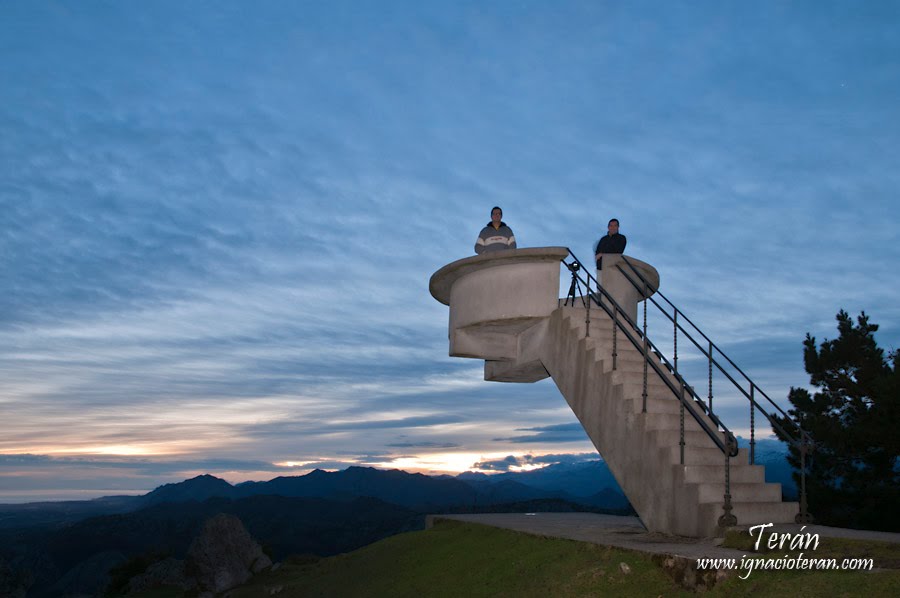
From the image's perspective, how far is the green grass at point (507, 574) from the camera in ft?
19.9

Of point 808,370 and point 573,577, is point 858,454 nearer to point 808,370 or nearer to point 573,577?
point 808,370

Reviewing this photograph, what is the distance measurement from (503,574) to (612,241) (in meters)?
6.76

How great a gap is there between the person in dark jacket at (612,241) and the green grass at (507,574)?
5.38 meters

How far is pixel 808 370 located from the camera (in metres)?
18.4

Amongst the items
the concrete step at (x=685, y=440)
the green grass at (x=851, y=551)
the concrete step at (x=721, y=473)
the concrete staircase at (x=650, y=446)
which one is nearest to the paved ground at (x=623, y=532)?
the green grass at (x=851, y=551)

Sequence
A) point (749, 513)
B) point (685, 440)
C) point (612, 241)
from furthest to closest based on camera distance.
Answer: point (612, 241), point (685, 440), point (749, 513)

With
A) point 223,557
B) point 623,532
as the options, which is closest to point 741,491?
point 623,532

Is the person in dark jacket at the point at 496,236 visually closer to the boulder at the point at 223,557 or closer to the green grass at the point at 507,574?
the green grass at the point at 507,574

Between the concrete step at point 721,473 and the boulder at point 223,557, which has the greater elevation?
the concrete step at point 721,473

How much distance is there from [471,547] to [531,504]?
51.4 m

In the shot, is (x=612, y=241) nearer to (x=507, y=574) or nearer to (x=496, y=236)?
(x=496, y=236)

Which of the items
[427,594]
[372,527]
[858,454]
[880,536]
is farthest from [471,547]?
[372,527]

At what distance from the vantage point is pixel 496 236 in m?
13.9

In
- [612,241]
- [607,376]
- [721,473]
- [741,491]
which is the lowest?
[741,491]
